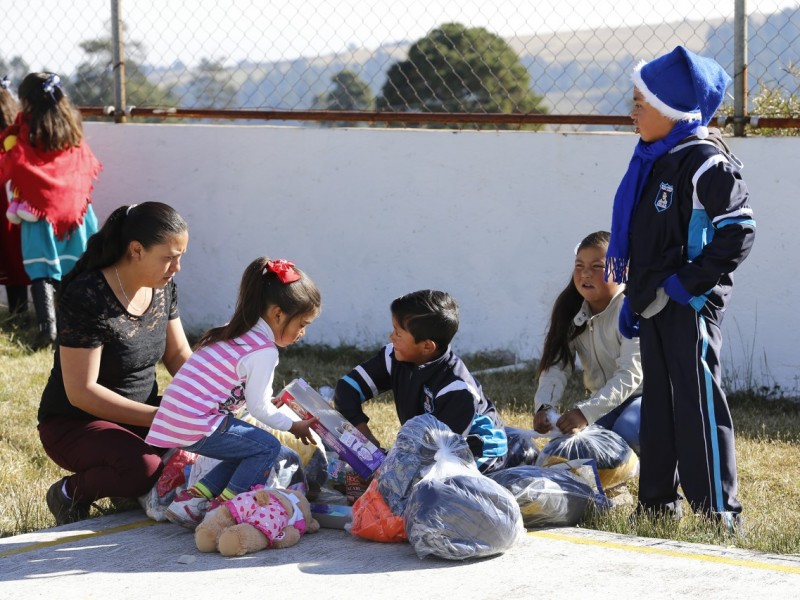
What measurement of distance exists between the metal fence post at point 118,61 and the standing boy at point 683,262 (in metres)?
4.83

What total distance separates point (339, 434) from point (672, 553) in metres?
1.21

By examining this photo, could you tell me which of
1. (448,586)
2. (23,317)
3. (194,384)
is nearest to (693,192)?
(448,586)

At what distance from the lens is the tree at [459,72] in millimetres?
7305

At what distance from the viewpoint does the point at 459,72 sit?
7.62 m

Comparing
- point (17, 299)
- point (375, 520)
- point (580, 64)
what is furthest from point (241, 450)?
point (17, 299)

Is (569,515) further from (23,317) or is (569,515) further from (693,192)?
(23,317)

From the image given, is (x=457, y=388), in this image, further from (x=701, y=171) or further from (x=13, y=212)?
(x=13, y=212)

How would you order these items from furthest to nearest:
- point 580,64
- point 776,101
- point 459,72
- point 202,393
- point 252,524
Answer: point 459,72, point 580,64, point 776,101, point 202,393, point 252,524

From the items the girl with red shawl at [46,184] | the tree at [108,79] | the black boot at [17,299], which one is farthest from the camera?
the tree at [108,79]

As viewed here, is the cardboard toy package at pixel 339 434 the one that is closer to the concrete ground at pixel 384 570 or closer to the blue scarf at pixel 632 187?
the concrete ground at pixel 384 570

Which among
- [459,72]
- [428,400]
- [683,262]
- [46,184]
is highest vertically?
[459,72]

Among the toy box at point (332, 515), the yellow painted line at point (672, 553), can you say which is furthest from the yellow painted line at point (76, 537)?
the yellow painted line at point (672, 553)

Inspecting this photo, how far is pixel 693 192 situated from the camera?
361cm

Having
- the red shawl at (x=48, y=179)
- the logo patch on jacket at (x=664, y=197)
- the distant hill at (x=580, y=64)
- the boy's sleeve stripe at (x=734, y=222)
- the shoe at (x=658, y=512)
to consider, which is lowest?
the shoe at (x=658, y=512)
